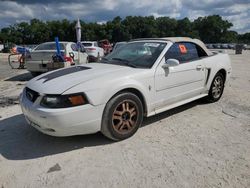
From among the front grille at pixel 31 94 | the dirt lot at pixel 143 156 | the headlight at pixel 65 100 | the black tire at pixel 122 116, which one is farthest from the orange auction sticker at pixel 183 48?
the front grille at pixel 31 94

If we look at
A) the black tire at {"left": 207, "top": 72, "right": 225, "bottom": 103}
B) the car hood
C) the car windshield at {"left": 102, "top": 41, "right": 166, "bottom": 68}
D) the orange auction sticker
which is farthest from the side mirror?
the black tire at {"left": 207, "top": 72, "right": 225, "bottom": 103}

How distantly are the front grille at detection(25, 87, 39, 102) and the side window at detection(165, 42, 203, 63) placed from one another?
7.13ft

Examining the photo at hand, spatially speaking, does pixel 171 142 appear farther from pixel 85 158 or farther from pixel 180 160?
pixel 85 158

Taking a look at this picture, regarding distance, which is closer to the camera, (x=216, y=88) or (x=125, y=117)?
(x=125, y=117)

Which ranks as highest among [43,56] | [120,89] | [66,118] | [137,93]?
[43,56]

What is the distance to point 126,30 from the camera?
3359 inches

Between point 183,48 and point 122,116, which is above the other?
point 183,48

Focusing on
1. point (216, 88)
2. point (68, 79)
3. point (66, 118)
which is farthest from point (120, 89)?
point (216, 88)

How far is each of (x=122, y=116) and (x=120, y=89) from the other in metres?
0.41

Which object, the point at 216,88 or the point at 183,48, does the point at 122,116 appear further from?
the point at 216,88

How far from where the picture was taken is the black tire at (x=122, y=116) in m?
3.39

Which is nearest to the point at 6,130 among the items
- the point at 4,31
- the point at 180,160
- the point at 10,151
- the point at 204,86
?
the point at 10,151

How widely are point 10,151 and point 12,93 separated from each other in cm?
389

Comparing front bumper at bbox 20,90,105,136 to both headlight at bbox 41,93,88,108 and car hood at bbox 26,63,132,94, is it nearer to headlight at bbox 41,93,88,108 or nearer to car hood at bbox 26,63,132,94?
headlight at bbox 41,93,88,108
